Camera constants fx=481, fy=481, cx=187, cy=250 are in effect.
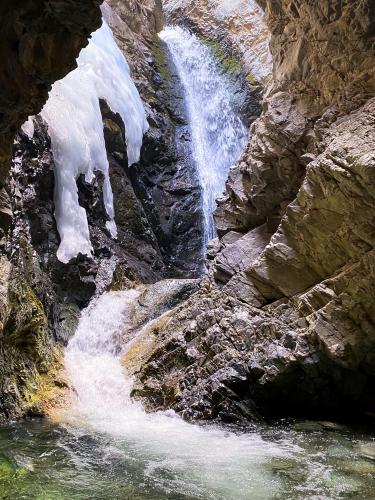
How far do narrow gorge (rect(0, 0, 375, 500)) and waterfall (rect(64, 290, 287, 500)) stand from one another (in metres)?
0.05

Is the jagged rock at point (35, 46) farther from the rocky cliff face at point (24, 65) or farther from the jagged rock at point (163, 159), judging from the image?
the jagged rock at point (163, 159)

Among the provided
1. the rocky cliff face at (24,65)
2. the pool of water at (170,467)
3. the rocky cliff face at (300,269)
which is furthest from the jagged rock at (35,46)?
the rocky cliff face at (300,269)

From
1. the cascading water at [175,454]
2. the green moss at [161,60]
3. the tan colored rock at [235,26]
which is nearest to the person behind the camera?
the cascading water at [175,454]

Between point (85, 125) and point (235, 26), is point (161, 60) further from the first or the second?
point (85, 125)

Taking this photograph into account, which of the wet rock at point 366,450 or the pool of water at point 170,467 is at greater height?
the wet rock at point 366,450

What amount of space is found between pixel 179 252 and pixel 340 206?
41.4 feet

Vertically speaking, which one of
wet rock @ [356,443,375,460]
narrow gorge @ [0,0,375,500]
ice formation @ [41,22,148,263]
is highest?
ice formation @ [41,22,148,263]

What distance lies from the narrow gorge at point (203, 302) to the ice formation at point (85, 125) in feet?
0.28

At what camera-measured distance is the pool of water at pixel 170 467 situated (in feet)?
17.8

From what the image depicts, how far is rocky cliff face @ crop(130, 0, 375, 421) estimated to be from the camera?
8648mm

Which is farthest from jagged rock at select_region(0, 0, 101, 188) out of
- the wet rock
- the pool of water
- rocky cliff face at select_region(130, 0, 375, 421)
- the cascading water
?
the wet rock

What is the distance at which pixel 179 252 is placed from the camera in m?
20.8

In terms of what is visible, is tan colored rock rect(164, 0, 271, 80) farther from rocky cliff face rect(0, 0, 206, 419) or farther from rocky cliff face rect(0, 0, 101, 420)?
rocky cliff face rect(0, 0, 101, 420)

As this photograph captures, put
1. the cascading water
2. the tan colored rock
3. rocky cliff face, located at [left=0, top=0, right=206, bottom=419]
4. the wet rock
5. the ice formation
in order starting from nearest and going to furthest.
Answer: the cascading water
rocky cliff face, located at [left=0, top=0, right=206, bottom=419]
the wet rock
the ice formation
the tan colored rock
